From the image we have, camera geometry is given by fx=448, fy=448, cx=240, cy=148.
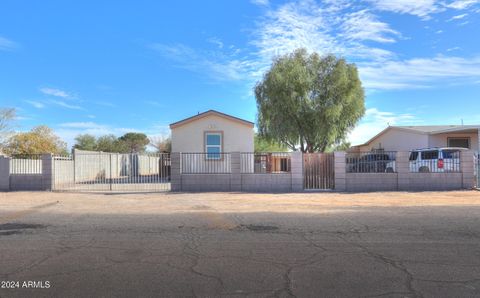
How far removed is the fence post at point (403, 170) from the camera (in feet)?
66.0

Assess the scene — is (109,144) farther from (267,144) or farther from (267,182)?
(267,182)

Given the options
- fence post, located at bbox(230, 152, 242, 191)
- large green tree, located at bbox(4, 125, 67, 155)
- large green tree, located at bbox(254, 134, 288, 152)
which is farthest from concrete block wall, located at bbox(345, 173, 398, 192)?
large green tree, located at bbox(4, 125, 67, 155)

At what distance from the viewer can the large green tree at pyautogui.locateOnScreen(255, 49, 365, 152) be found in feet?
97.1

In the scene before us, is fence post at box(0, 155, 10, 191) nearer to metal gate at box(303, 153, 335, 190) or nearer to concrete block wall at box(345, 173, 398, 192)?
metal gate at box(303, 153, 335, 190)

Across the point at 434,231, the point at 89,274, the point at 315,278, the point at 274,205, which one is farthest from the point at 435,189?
the point at 89,274

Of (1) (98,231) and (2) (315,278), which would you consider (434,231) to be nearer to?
(2) (315,278)

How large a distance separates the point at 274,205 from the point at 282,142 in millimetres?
18446

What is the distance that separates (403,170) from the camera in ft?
66.2

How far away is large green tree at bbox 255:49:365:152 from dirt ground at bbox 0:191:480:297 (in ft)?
54.3

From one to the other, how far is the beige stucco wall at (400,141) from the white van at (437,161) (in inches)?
389

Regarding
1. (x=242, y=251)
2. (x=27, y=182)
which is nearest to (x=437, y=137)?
(x=27, y=182)

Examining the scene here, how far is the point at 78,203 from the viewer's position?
15336 mm

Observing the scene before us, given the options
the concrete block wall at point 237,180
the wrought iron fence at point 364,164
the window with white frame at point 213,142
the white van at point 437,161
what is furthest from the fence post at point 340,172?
the window with white frame at point 213,142

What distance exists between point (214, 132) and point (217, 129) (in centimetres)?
24
